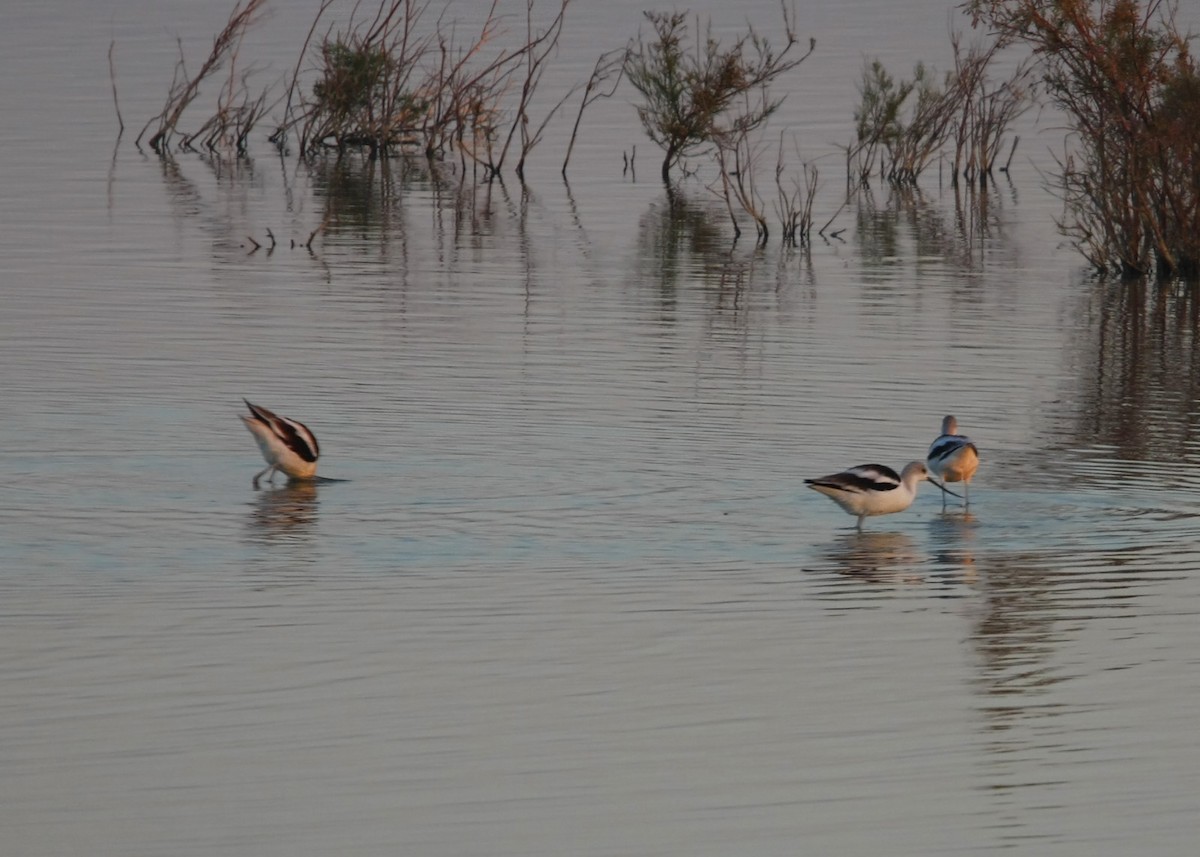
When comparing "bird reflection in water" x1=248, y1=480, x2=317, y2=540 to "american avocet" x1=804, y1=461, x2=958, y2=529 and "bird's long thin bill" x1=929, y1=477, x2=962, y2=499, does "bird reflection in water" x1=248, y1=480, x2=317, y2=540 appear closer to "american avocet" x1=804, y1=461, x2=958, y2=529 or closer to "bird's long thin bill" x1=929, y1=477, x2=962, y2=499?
"american avocet" x1=804, y1=461, x2=958, y2=529

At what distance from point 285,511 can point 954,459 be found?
11.5 feet

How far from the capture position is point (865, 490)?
431 inches

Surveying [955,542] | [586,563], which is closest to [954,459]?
[955,542]

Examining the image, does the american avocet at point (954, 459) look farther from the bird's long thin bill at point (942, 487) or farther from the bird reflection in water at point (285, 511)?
the bird reflection in water at point (285, 511)

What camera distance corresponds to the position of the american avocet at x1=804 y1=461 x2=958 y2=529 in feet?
35.8

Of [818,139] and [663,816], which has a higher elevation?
[818,139]

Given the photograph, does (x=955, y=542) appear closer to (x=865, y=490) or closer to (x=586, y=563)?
(x=865, y=490)

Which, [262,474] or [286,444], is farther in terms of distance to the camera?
[262,474]

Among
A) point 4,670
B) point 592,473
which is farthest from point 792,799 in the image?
point 592,473

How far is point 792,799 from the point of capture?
6844 millimetres

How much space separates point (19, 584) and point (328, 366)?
6.76m

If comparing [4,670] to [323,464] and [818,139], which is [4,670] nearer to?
[323,464]

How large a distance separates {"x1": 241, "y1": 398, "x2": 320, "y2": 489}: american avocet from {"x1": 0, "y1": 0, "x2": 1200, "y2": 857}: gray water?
0.14 meters

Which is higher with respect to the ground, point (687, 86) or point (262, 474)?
point (687, 86)
